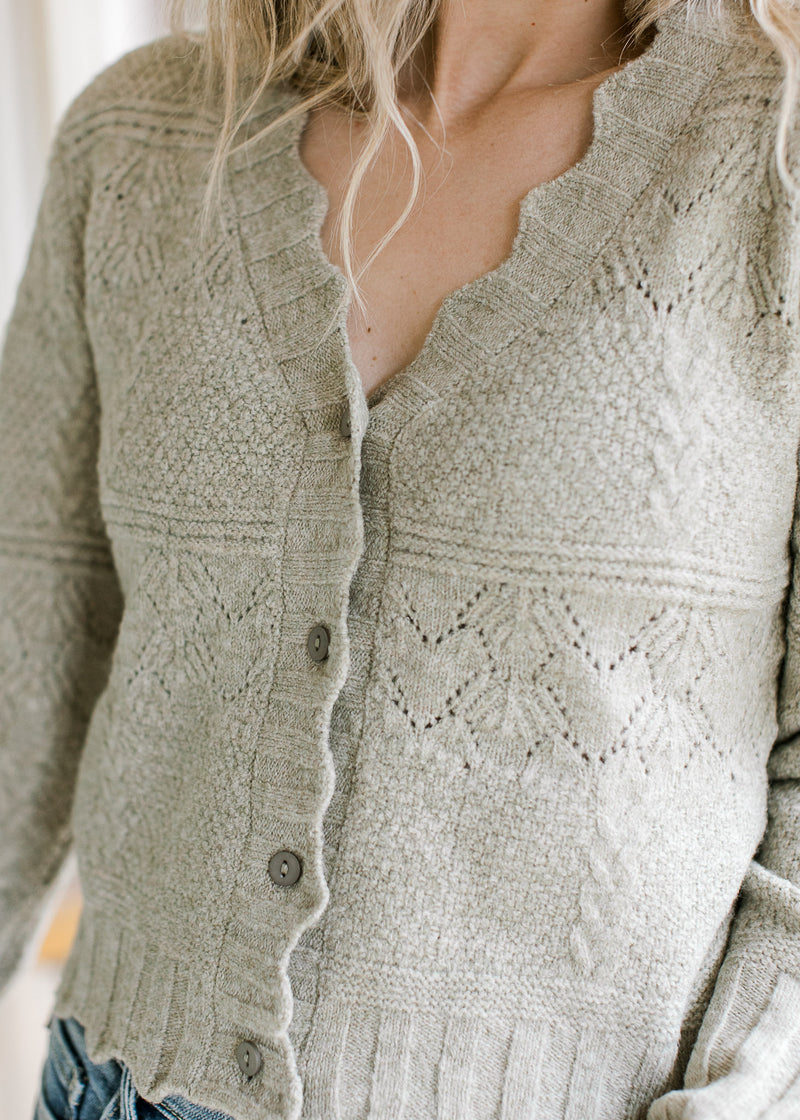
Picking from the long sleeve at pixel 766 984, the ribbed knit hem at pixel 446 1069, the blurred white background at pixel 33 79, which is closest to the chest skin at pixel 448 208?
the long sleeve at pixel 766 984

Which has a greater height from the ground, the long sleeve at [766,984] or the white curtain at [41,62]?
the white curtain at [41,62]

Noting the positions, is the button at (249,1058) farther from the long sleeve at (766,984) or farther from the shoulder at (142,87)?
the shoulder at (142,87)

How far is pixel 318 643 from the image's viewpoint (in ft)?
2.33

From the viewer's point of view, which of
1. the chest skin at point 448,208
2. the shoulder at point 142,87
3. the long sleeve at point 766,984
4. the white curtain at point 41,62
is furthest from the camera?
the white curtain at point 41,62

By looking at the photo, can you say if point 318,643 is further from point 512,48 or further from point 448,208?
point 512,48

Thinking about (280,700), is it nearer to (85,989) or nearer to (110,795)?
(110,795)

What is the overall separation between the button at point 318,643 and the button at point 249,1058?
0.97 feet

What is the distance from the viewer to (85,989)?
2.77ft

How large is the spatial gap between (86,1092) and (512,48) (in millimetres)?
1003

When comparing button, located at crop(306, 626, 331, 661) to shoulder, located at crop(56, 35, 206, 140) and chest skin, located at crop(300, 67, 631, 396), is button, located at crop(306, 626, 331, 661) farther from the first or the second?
shoulder, located at crop(56, 35, 206, 140)

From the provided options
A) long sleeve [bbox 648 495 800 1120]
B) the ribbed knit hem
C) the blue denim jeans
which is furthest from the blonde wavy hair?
the blue denim jeans

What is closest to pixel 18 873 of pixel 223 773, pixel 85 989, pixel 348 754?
pixel 85 989

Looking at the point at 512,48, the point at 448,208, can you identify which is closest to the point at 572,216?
the point at 448,208

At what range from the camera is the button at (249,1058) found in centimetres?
71
